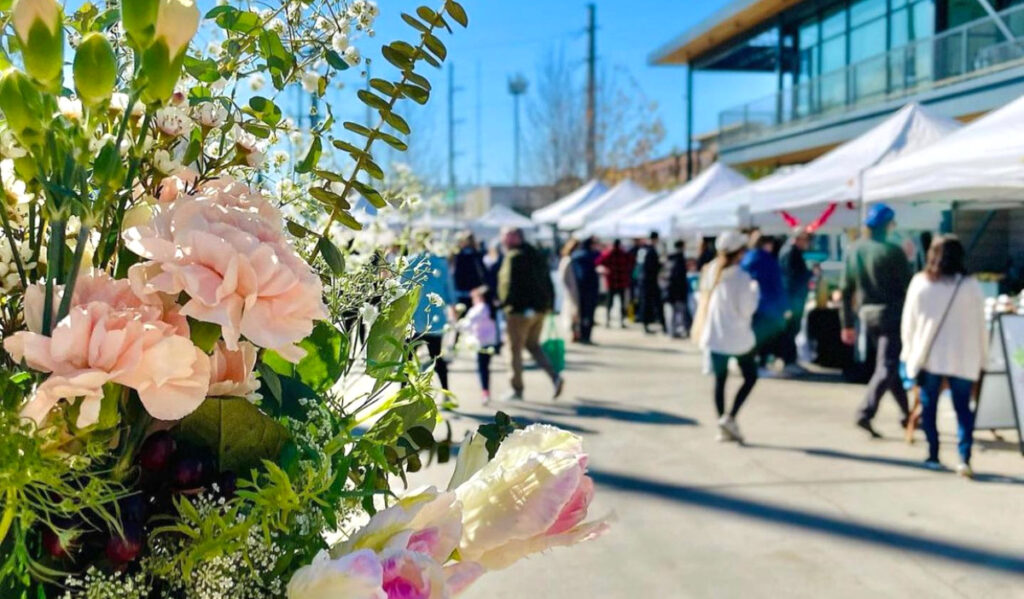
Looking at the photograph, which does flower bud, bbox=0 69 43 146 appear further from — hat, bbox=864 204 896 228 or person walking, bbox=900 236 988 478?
hat, bbox=864 204 896 228

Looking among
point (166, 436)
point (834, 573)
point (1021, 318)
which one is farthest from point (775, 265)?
point (166, 436)

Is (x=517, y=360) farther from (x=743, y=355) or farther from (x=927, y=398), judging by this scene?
(x=927, y=398)

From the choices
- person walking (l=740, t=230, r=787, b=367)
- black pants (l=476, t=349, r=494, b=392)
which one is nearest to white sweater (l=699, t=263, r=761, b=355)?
person walking (l=740, t=230, r=787, b=367)

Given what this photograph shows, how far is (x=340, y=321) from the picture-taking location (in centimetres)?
122

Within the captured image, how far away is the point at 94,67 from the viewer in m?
0.87

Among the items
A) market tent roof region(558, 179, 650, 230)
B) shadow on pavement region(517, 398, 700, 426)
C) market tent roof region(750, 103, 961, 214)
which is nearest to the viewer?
shadow on pavement region(517, 398, 700, 426)

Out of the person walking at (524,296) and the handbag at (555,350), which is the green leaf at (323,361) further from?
the handbag at (555,350)

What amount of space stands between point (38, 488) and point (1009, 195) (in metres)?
8.49

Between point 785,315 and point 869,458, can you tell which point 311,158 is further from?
point 785,315

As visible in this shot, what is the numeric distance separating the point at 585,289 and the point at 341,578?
13.4 m

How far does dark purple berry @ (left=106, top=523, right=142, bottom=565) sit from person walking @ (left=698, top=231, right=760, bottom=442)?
636 cm

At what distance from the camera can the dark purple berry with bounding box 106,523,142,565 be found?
35.1 inches

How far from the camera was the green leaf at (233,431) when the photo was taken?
3.20 ft

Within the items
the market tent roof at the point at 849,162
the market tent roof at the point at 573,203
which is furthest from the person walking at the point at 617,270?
the market tent roof at the point at 573,203
